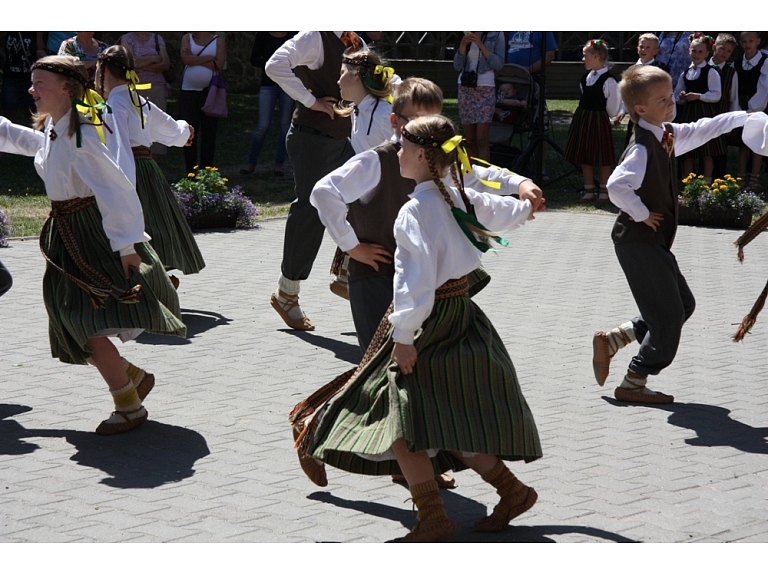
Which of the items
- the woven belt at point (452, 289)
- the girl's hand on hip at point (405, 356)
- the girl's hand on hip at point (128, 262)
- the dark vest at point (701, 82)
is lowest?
the girl's hand on hip at point (405, 356)

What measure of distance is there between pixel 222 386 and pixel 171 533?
1.91m

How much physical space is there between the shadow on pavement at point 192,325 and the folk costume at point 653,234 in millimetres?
2759

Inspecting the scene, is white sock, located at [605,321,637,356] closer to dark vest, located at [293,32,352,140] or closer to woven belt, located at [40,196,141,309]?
dark vest, located at [293,32,352,140]

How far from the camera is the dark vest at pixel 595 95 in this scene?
1180 centimetres

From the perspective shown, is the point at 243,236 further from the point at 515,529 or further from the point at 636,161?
the point at 515,529

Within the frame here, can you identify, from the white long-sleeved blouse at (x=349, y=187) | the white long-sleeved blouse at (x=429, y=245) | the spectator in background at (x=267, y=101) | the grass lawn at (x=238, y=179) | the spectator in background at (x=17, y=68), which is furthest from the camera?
the spectator in background at (x=17, y=68)

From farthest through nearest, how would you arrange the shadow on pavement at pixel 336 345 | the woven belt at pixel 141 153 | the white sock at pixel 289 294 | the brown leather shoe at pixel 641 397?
the woven belt at pixel 141 153 → the white sock at pixel 289 294 → the shadow on pavement at pixel 336 345 → the brown leather shoe at pixel 641 397

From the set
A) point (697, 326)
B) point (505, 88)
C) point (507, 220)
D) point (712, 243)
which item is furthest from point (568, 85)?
point (507, 220)

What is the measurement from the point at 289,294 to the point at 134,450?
2.27m

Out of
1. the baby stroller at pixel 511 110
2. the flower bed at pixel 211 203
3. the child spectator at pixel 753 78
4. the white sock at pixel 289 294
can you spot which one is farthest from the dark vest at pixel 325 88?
the child spectator at pixel 753 78

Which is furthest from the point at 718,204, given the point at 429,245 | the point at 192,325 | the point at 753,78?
the point at 429,245

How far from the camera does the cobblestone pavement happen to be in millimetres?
3730

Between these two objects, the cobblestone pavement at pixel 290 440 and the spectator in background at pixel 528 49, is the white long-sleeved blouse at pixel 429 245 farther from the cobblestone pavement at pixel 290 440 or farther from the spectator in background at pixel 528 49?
the spectator in background at pixel 528 49

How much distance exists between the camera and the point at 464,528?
371 cm
